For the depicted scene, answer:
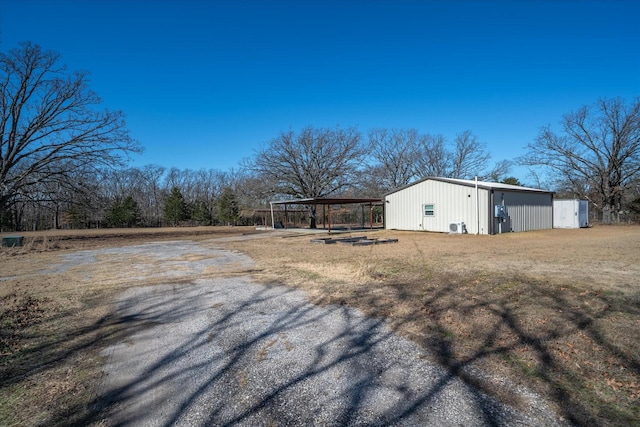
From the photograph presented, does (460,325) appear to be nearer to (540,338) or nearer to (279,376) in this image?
(540,338)

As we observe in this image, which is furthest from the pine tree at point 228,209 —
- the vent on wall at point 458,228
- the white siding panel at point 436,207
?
the vent on wall at point 458,228

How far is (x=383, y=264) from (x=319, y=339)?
17.0ft

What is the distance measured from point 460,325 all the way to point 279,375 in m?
2.21

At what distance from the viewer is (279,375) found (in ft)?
9.67

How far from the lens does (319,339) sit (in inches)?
149

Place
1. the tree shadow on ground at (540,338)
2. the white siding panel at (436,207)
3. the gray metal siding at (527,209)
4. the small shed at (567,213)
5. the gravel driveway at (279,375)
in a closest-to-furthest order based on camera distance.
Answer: the gravel driveway at (279,375)
the tree shadow on ground at (540,338)
the white siding panel at (436,207)
the gray metal siding at (527,209)
the small shed at (567,213)

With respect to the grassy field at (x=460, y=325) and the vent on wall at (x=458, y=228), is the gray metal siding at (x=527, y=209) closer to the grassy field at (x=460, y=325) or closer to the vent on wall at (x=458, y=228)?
the vent on wall at (x=458, y=228)

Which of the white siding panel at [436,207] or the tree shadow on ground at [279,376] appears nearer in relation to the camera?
the tree shadow on ground at [279,376]

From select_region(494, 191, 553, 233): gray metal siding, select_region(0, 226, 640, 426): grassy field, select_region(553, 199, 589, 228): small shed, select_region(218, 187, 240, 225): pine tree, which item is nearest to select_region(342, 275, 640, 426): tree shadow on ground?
select_region(0, 226, 640, 426): grassy field

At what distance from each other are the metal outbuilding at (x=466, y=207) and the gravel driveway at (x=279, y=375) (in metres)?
16.0

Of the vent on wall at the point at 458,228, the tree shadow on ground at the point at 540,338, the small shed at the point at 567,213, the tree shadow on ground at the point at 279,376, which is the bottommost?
the tree shadow on ground at the point at 279,376

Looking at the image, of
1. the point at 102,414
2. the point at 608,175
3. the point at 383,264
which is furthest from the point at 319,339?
the point at 608,175

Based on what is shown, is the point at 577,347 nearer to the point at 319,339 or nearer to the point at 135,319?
the point at 319,339

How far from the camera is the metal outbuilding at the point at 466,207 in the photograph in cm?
1856
